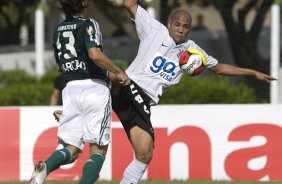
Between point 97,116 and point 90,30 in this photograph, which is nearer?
point 90,30

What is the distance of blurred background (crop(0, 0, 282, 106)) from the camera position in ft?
58.2

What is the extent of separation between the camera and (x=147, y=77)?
32.8 ft

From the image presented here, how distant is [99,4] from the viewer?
76.1ft

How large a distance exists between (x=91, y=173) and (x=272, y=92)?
27.9 ft

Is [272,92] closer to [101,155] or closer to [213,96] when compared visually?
[213,96]

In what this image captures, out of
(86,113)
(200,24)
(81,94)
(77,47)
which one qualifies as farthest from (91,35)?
(200,24)

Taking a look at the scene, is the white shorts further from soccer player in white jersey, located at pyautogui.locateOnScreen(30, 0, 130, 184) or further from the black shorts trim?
the black shorts trim

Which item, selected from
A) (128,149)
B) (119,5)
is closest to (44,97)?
(128,149)

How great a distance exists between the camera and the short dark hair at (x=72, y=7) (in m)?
9.13

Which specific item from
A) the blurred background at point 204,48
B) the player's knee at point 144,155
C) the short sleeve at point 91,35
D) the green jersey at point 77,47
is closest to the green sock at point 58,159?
the green jersey at point 77,47

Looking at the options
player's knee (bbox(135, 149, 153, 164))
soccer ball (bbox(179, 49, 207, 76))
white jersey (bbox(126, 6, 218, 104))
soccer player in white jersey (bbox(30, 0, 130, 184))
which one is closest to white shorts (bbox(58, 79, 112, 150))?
soccer player in white jersey (bbox(30, 0, 130, 184))

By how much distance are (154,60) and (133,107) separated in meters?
0.51

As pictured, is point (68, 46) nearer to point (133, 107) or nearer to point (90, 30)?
point (90, 30)

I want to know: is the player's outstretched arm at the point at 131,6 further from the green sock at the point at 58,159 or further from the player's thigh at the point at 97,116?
the green sock at the point at 58,159
